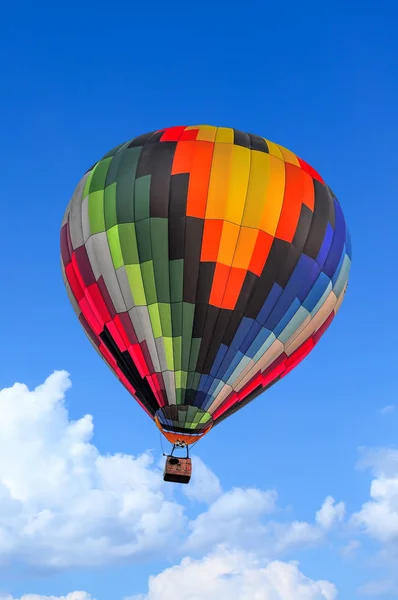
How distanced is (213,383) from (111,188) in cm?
506

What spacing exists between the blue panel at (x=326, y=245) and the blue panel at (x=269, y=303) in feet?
4.63

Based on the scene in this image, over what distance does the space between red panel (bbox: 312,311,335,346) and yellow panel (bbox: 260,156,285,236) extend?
10.6 feet

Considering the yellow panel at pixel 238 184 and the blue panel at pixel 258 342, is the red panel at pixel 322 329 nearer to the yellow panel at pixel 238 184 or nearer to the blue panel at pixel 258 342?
the blue panel at pixel 258 342

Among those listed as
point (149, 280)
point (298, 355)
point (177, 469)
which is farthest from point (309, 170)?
point (177, 469)

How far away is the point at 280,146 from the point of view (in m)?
25.6

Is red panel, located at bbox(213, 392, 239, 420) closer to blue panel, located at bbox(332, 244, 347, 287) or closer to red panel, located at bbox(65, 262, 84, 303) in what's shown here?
blue panel, located at bbox(332, 244, 347, 287)

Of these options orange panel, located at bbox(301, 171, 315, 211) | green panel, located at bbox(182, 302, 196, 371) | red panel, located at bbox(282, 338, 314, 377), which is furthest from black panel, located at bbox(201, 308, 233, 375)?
orange panel, located at bbox(301, 171, 315, 211)

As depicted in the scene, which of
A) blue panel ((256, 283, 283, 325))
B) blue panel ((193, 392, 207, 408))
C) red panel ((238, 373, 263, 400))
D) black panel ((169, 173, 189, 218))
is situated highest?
black panel ((169, 173, 189, 218))

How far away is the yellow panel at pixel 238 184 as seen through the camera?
23484mm

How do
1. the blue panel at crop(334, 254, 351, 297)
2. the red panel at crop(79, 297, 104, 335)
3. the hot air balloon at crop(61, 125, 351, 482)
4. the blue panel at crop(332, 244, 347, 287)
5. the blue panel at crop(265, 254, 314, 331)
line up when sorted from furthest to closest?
1. the blue panel at crop(334, 254, 351, 297)
2. the blue panel at crop(332, 244, 347, 287)
3. the red panel at crop(79, 297, 104, 335)
4. the blue panel at crop(265, 254, 314, 331)
5. the hot air balloon at crop(61, 125, 351, 482)

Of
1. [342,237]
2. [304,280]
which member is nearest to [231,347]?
[304,280]

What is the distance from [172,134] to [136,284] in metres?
3.97

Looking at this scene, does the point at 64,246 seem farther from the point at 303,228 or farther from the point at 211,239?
the point at 303,228

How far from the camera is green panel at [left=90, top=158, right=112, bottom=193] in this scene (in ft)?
81.0
